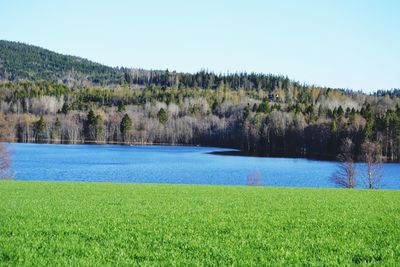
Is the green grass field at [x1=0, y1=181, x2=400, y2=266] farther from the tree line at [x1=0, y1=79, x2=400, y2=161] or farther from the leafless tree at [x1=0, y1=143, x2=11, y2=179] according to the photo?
the tree line at [x1=0, y1=79, x2=400, y2=161]

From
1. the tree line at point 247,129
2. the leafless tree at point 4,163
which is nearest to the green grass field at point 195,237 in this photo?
the leafless tree at point 4,163

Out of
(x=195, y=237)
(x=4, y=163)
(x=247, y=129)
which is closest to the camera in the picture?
(x=195, y=237)

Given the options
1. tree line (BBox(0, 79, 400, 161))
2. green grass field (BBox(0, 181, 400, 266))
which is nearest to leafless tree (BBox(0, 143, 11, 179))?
green grass field (BBox(0, 181, 400, 266))

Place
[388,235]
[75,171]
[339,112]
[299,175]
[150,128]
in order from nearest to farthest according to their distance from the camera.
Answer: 1. [388,235]
2. [75,171]
3. [299,175]
4. [339,112]
5. [150,128]

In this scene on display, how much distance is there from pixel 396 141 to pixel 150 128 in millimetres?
93428

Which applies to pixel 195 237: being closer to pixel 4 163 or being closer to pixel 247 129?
pixel 4 163

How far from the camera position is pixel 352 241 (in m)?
11.8

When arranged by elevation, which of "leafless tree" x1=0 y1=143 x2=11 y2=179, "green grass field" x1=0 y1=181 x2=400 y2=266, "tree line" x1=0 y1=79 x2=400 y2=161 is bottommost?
"leafless tree" x1=0 y1=143 x2=11 y2=179

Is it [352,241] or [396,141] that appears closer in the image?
[352,241]

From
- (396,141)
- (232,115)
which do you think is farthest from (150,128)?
(396,141)

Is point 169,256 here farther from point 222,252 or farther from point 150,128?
point 150,128

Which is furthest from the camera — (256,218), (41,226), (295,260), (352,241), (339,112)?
(339,112)

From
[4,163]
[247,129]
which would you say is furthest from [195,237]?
[247,129]

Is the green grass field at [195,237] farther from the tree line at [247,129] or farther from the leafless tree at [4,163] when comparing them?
the tree line at [247,129]
